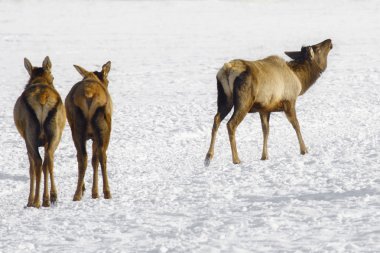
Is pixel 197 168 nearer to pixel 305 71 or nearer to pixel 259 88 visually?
pixel 259 88

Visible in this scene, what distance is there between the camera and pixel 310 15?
5019 cm

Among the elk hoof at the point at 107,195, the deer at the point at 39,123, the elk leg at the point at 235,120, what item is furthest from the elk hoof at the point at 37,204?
the elk leg at the point at 235,120

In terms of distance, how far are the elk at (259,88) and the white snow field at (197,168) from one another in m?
0.63

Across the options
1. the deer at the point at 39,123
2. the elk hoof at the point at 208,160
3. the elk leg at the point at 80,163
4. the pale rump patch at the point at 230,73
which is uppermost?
the pale rump patch at the point at 230,73

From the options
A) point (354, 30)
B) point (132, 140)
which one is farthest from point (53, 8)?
point (132, 140)

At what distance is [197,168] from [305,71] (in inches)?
121

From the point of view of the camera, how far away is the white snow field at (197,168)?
616 centimetres

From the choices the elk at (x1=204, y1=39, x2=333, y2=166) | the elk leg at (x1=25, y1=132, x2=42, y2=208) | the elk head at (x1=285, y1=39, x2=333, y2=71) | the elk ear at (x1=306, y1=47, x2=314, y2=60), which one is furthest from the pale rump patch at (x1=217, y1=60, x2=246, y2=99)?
the elk leg at (x1=25, y1=132, x2=42, y2=208)

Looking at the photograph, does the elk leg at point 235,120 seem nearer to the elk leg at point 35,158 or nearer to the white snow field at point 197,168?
the white snow field at point 197,168

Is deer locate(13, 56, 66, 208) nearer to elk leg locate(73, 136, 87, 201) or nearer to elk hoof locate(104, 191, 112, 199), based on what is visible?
elk leg locate(73, 136, 87, 201)

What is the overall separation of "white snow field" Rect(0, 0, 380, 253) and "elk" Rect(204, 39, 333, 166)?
2.07 ft

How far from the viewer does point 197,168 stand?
33.7ft

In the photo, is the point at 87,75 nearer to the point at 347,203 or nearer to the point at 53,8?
the point at 347,203

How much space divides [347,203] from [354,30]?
33.4m
